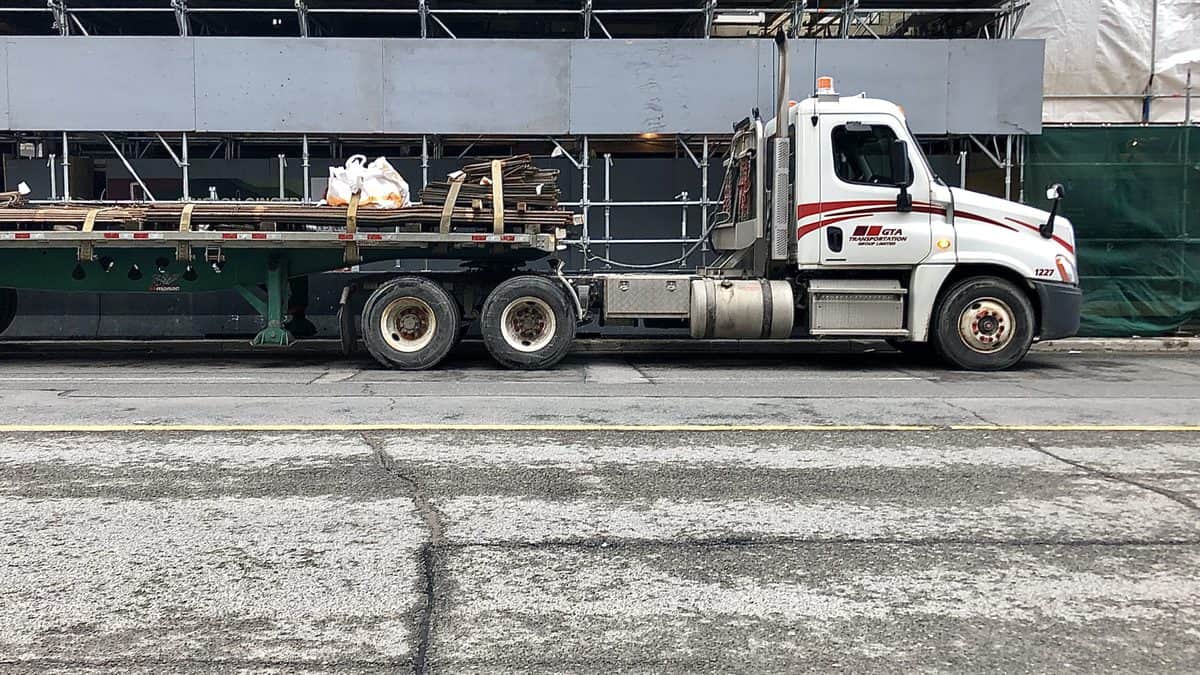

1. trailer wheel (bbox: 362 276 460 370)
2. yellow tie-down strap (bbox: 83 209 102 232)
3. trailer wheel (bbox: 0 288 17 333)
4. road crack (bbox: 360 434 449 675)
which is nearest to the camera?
road crack (bbox: 360 434 449 675)

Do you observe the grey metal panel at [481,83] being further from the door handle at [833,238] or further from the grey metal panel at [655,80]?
the door handle at [833,238]

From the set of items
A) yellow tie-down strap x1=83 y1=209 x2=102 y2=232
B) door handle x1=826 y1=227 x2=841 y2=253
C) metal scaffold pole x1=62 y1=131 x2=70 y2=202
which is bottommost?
door handle x1=826 y1=227 x2=841 y2=253

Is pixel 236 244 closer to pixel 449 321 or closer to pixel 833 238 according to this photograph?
pixel 449 321

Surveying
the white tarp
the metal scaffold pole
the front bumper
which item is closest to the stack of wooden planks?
the metal scaffold pole

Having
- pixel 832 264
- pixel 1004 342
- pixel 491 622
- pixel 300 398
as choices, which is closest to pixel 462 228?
pixel 300 398

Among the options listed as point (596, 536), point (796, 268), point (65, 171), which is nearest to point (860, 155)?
point (796, 268)

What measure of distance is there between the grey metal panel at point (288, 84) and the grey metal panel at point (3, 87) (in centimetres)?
258

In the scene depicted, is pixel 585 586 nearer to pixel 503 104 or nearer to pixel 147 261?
pixel 147 261

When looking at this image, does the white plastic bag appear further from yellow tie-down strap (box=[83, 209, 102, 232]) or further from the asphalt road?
the asphalt road

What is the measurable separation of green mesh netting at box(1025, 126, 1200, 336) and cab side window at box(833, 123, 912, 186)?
4311mm

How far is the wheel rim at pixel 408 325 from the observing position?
11594 millimetres

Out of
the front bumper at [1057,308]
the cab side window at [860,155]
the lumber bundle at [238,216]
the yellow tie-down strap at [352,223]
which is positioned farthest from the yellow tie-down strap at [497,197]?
the front bumper at [1057,308]

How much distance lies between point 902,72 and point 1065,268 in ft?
13.6

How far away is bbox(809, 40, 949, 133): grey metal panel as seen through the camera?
47.3 feet
